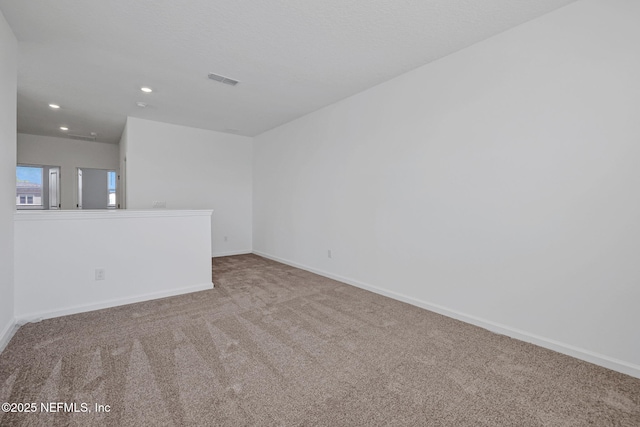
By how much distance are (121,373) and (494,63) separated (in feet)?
12.7

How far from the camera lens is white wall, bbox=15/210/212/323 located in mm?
2695

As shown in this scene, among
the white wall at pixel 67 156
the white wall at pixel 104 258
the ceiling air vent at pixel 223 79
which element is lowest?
the white wall at pixel 104 258

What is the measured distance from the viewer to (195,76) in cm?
335

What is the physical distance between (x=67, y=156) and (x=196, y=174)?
3.63 m

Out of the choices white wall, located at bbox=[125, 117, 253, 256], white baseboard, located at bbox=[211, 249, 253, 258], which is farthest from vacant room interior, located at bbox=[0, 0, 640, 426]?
white baseboard, located at bbox=[211, 249, 253, 258]

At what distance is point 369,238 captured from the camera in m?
3.74

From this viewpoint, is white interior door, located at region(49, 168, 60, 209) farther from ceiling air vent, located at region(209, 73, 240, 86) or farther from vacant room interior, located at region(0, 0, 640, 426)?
ceiling air vent, located at region(209, 73, 240, 86)

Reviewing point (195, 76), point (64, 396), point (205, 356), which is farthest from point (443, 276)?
point (195, 76)

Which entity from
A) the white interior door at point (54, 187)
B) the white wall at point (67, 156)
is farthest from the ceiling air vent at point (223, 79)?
the white interior door at point (54, 187)

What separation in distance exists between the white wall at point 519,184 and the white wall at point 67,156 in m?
6.70

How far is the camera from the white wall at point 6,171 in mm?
2254

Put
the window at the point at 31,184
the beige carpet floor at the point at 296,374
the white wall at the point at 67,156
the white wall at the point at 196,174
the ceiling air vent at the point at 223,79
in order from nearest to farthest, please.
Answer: the beige carpet floor at the point at 296,374 < the ceiling air vent at the point at 223,79 < the white wall at the point at 196,174 < the white wall at the point at 67,156 < the window at the point at 31,184

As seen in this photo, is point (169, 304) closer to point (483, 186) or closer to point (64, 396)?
point (64, 396)

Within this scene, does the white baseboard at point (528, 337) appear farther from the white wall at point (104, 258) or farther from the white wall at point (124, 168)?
the white wall at point (124, 168)
